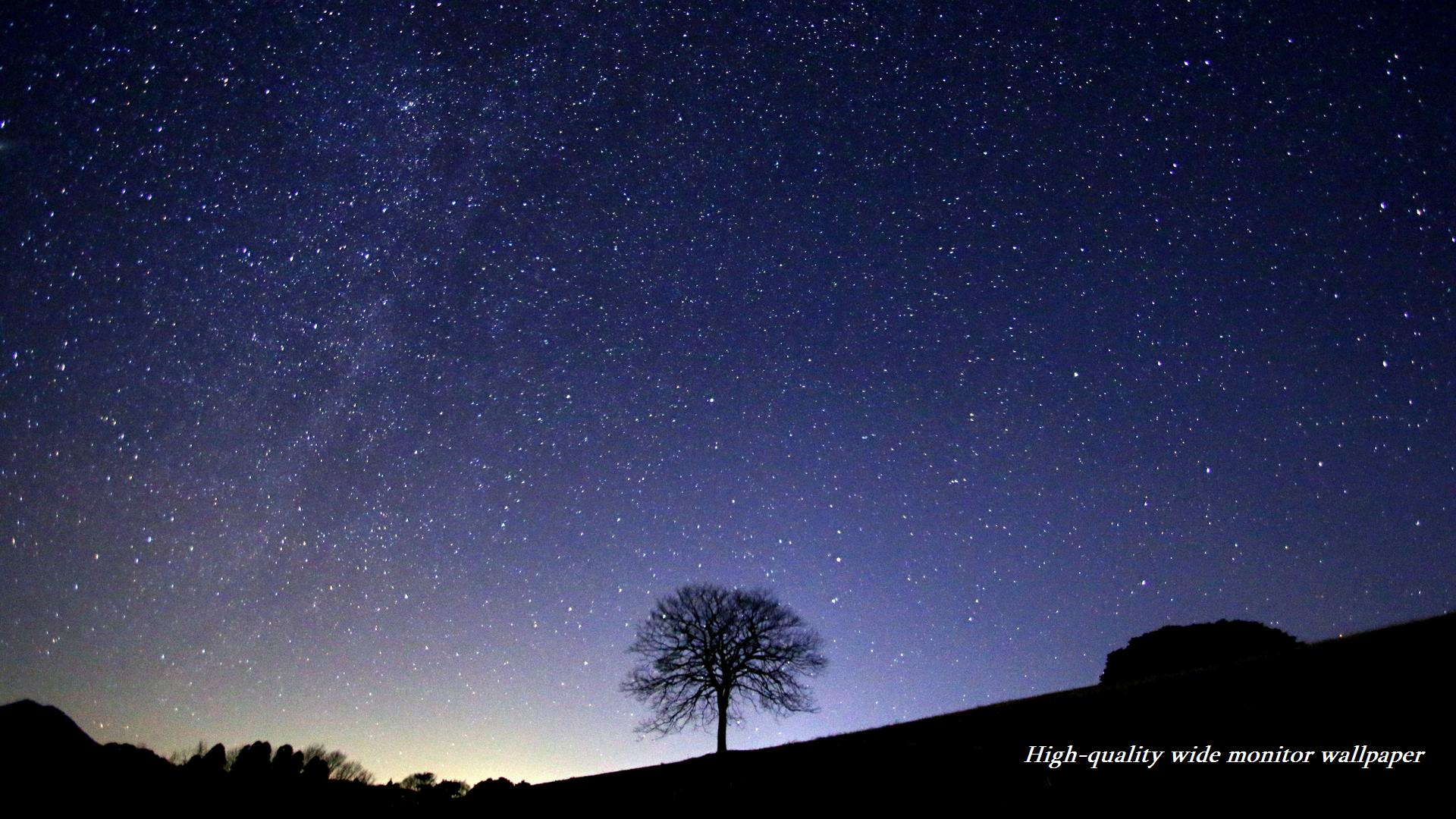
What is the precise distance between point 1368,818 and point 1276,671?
595 cm

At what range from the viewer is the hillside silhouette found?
7.21 m

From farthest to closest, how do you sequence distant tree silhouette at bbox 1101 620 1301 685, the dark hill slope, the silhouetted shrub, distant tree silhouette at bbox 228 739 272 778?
distant tree silhouette at bbox 1101 620 1301 685 < the silhouetted shrub < distant tree silhouette at bbox 228 739 272 778 < the dark hill slope

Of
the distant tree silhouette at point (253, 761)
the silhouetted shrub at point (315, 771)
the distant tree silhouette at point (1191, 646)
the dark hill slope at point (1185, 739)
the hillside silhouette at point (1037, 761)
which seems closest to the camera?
the dark hill slope at point (1185, 739)

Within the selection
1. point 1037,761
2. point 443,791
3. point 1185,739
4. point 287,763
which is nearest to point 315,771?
point 287,763

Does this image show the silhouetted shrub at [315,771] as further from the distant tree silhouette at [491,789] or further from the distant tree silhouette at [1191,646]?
the distant tree silhouette at [1191,646]

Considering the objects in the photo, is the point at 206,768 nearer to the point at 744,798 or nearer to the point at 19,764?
the point at 19,764

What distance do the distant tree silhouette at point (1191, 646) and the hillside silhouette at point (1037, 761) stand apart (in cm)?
1316

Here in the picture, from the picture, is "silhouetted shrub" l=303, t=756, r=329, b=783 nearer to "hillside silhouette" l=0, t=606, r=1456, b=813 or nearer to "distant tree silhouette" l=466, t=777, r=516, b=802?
"hillside silhouette" l=0, t=606, r=1456, b=813

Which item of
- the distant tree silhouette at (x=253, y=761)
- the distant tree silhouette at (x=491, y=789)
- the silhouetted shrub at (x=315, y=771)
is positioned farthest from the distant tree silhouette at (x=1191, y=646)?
the distant tree silhouette at (x=253, y=761)

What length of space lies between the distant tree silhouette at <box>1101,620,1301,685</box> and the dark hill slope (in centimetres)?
1362

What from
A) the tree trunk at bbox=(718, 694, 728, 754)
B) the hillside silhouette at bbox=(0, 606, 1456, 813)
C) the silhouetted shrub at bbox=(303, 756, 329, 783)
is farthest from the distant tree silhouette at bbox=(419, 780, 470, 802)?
the tree trunk at bbox=(718, 694, 728, 754)

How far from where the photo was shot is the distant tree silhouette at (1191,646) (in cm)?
2461

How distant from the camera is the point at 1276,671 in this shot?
35.1 ft

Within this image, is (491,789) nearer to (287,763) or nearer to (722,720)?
(287,763)
